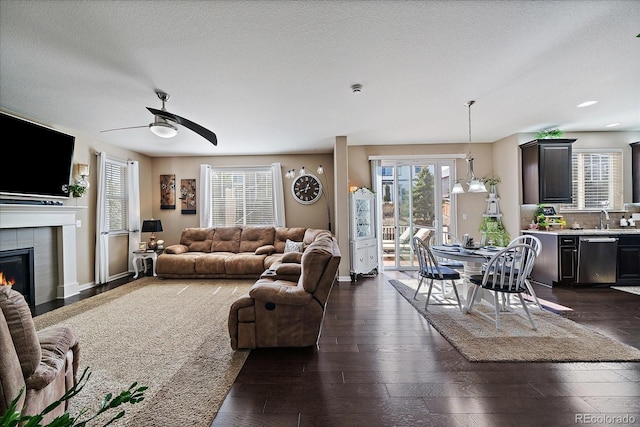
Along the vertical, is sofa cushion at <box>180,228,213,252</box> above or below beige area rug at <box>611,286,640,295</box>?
above

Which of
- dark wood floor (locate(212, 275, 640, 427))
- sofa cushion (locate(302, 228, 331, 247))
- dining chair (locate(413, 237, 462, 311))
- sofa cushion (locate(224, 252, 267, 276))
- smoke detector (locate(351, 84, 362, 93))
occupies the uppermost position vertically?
smoke detector (locate(351, 84, 362, 93))

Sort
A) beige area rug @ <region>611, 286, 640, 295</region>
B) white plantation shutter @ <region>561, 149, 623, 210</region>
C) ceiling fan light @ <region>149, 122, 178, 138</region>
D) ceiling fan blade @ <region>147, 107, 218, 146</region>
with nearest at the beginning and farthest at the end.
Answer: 1. ceiling fan blade @ <region>147, 107, 218, 146</region>
2. ceiling fan light @ <region>149, 122, 178, 138</region>
3. beige area rug @ <region>611, 286, 640, 295</region>
4. white plantation shutter @ <region>561, 149, 623, 210</region>

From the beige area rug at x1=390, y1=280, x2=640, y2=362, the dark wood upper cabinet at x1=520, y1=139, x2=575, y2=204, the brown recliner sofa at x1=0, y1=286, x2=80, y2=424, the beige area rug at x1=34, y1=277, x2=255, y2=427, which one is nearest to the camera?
the brown recliner sofa at x1=0, y1=286, x2=80, y2=424

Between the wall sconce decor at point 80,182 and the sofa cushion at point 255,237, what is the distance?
2756 millimetres

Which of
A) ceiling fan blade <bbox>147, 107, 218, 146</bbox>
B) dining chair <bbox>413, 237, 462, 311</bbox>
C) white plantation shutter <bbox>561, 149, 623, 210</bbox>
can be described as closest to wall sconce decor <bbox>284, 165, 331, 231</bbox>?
dining chair <bbox>413, 237, 462, 311</bbox>

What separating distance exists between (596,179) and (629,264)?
1.56 m

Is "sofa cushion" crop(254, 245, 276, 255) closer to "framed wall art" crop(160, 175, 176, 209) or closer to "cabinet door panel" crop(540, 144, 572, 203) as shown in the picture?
"framed wall art" crop(160, 175, 176, 209)

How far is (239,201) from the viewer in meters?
6.55

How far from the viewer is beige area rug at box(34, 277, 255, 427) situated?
189 centimetres

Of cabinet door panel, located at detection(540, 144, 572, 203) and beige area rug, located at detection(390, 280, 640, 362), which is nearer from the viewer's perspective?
beige area rug, located at detection(390, 280, 640, 362)

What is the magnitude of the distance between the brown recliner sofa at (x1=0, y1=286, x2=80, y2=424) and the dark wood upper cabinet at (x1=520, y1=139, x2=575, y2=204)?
6220mm

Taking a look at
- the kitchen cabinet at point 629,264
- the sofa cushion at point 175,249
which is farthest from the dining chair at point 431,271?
the sofa cushion at point 175,249

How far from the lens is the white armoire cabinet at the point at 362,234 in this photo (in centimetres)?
522

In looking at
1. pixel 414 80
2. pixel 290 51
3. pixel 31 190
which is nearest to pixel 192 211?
pixel 31 190
